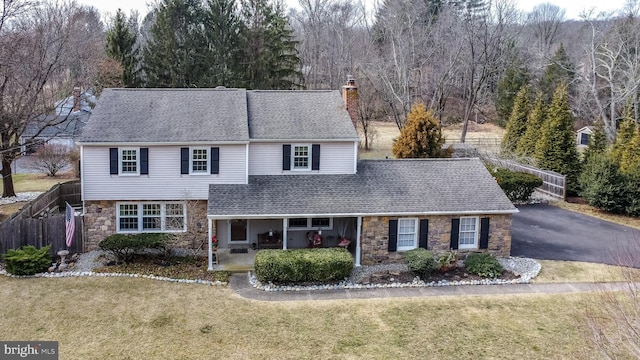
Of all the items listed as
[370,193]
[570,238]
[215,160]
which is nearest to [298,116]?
[215,160]

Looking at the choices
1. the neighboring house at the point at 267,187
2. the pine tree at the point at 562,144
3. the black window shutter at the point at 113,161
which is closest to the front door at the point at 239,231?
the neighboring house at the point at 267,187

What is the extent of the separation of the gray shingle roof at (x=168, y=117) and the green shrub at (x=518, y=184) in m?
15.9

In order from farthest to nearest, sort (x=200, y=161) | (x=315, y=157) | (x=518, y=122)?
(x=518, y=122) < (x=315, y=157) < (x=200, y=161)

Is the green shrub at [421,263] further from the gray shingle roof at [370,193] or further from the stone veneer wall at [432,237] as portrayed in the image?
the gray shingle roof at [370,193]

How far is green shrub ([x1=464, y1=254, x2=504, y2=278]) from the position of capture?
19.3m

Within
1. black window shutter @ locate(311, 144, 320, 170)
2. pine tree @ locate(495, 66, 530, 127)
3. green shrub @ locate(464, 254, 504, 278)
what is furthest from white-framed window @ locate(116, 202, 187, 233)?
pine tree @ locate(495, 66, 530, 127)

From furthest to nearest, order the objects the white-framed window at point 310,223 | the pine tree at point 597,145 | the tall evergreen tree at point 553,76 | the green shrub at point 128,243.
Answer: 1. the tall evergreen tree at point 553,76
2. the pine tree at point 597,145
3. the white-framed window at point 310,223
4. the green shrub at point 128,243

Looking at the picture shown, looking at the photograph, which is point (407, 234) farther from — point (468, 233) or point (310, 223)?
point (310, 223)

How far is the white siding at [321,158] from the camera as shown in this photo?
21578mm

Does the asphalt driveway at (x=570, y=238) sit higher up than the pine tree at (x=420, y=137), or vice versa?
the pine tree at (x=420, y=137)

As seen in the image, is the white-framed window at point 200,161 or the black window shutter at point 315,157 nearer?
the white-framed window at point 200,161

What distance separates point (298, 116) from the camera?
75.2 feet

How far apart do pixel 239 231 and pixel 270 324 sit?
271 inches

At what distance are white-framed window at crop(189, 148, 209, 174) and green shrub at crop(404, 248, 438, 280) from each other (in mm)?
8437
